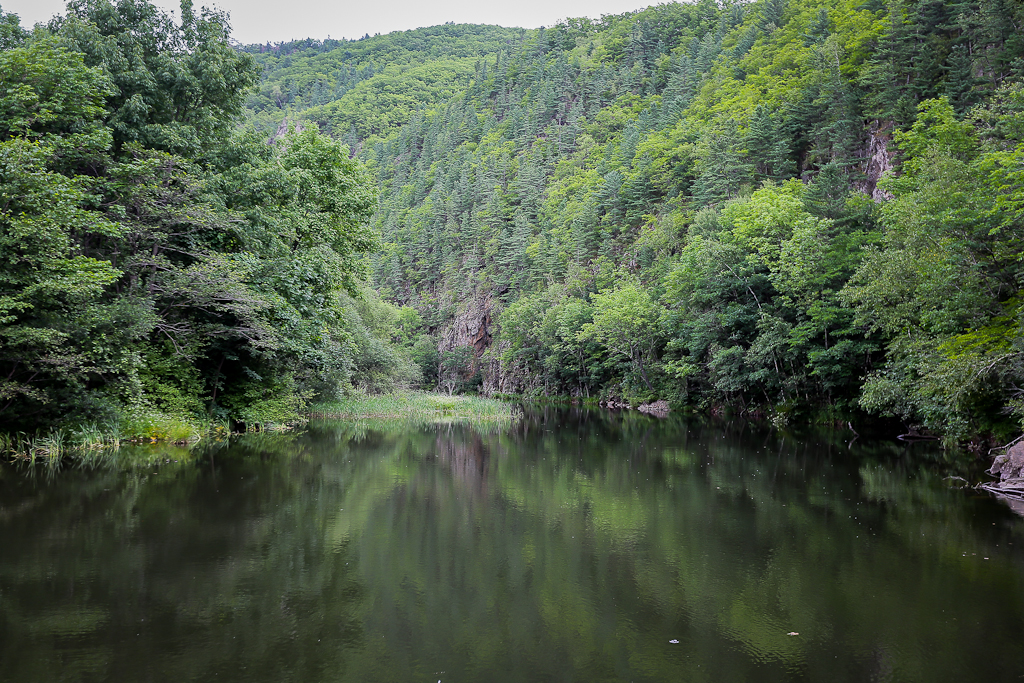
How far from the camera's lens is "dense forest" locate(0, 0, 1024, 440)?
1556 cm

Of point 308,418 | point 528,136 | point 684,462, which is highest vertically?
point 528,136

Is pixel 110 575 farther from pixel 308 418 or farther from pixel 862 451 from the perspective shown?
pixel 308 418

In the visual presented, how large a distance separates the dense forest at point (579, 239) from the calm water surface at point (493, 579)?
5.75 m

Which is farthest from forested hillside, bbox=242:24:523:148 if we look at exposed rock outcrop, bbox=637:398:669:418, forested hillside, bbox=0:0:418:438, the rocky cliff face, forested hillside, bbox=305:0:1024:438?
forested hillside, bbox=0:0:418:438

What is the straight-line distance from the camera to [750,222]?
125 ft

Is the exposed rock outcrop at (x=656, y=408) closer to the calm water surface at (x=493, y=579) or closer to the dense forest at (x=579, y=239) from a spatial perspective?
the dense forest at (x=579, y=239)

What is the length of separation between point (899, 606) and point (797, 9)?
83337 mm

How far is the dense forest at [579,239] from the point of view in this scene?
15.6 meters

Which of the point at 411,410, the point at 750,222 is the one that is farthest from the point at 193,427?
the point at 750,222

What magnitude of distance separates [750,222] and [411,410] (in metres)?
23.3

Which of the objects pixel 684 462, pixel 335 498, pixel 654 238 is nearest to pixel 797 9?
pixel 654 238

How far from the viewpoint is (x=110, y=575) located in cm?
634

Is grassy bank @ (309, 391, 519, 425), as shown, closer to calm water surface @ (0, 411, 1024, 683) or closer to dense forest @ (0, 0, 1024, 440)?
dense forest @ (0, 0, 1024, 440)

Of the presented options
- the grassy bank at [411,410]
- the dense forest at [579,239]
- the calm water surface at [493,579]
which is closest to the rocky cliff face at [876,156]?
the dense forest at [579,239]
